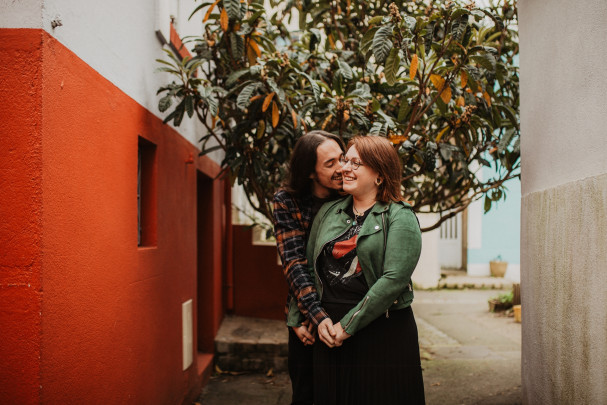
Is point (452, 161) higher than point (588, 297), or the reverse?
point (452, 161)

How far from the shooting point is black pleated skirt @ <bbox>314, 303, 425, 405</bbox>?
2748 millimetres

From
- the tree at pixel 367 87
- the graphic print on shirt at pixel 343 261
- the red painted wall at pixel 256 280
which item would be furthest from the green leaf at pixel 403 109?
the red painted wall at pixel 256 280

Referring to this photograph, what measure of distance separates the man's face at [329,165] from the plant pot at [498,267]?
41.8ft

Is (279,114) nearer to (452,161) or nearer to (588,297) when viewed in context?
(452,161)

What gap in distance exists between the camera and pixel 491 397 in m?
5.28

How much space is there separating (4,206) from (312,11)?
433cm

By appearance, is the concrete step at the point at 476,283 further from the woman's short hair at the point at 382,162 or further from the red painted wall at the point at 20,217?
the red painted wall at the point at 20,217

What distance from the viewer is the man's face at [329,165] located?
316cm

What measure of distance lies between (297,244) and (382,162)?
0.71 m

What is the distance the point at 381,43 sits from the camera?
376cm

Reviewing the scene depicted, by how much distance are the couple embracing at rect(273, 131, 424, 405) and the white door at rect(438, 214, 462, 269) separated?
14.5 metres

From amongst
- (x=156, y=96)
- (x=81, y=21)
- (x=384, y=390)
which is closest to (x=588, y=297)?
(x=384, y=390)

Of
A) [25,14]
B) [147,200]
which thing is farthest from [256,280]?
[25,14]

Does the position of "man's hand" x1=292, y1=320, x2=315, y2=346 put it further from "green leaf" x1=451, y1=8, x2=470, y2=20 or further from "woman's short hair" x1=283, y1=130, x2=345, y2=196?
"green leaf" x1=451, y1=8, x2=470, y2=20
